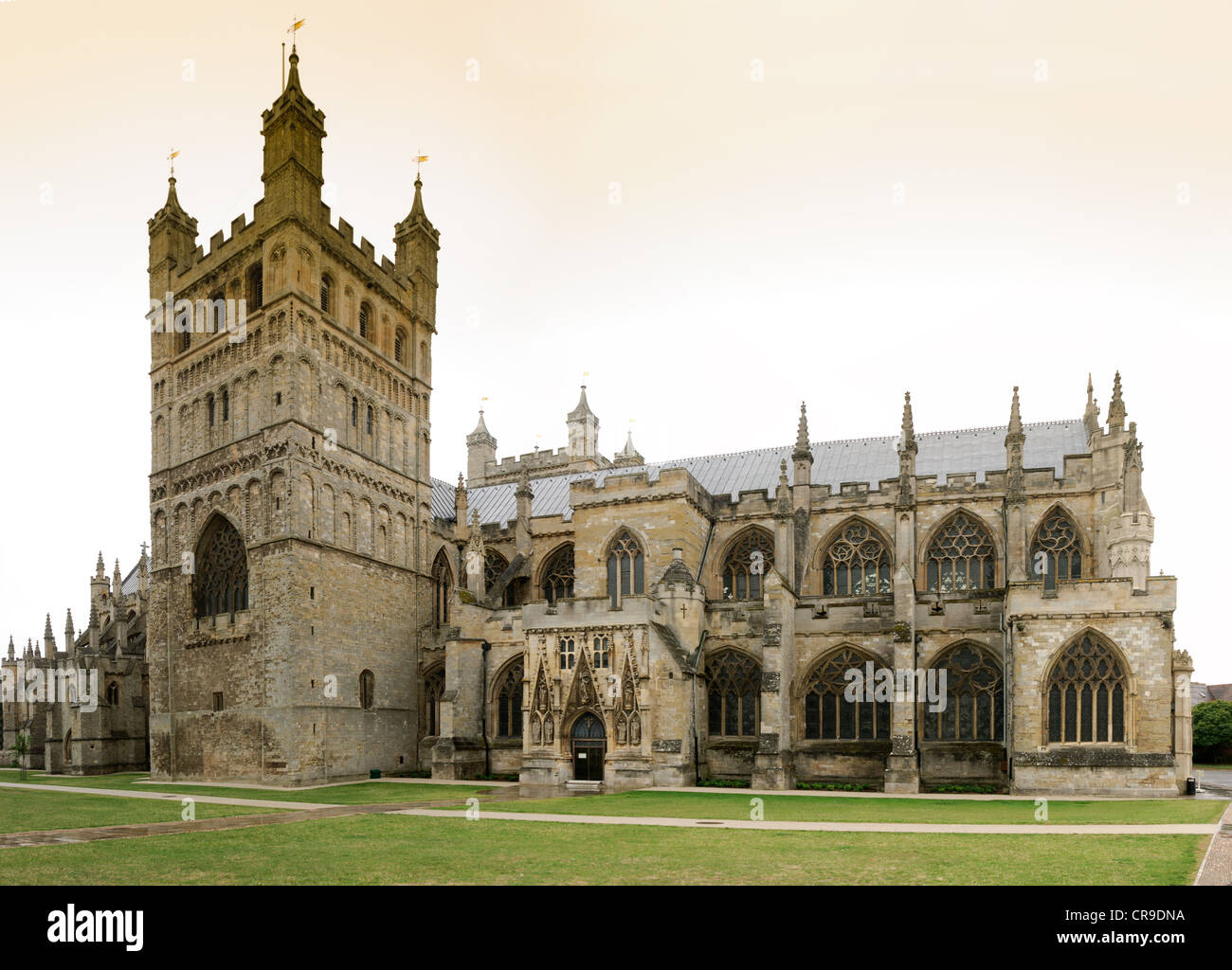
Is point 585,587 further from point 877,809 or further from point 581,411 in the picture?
point 581,411

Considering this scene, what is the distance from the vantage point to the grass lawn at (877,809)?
21.8 metres

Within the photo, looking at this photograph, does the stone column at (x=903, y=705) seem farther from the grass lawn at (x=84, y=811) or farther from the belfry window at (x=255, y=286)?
the belfry window at (x=255, y=286)

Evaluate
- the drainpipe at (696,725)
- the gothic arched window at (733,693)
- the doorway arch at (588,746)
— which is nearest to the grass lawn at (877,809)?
the doorway arch at (588,746)

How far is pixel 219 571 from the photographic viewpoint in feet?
136

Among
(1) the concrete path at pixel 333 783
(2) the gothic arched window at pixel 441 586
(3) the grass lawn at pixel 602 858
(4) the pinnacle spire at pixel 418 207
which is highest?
(4) the pinnacle spire at pixel 418 207

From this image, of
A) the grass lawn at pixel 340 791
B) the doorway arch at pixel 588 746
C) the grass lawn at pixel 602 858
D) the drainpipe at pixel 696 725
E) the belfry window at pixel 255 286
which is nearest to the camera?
the grass lawn at pixel 602 858

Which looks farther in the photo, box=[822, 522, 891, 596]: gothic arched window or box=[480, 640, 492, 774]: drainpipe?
box=[822, 522, 891, 596]: gothic arched window

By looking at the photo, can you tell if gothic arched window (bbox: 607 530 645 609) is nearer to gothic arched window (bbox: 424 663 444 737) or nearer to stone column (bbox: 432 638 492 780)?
stone column (bbox: 432 638 492 780)

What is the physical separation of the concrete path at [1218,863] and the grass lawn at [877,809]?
10.9 feet

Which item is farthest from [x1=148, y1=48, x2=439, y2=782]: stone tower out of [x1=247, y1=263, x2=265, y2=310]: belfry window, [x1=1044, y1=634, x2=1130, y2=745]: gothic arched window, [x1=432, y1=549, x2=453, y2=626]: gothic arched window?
[x1=1044, y1=634, x2=1130, y2=745]: gothic arched window

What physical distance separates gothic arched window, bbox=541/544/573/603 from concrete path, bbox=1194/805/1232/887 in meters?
30.6

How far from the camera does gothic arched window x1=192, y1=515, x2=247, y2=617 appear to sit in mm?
40250

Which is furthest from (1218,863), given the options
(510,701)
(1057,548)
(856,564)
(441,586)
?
(441,586)
